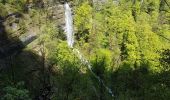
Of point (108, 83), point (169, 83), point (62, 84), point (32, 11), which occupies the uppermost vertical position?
point (169, 83)

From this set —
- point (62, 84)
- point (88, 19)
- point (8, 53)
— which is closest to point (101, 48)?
point (88, 19)

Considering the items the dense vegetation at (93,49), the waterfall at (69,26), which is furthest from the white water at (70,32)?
the dense vegetation at (93,49)

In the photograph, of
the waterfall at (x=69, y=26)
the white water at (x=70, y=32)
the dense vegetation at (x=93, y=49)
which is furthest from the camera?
the waterfall at (x=69, y=26)

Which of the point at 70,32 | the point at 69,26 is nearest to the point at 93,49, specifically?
the point at 70,32

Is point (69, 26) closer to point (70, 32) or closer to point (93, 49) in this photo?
point (70, 32)

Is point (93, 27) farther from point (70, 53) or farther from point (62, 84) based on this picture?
point (62, 84)

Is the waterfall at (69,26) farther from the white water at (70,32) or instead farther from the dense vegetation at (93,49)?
the dense vegetation at (93,49)

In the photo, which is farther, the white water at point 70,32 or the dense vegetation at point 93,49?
the white water at point 70,32

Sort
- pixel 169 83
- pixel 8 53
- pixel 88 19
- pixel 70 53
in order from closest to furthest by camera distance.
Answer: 1. pixel 169 83
2. pixel 8 53
3. pixel 70 53
4. pixel 88 19

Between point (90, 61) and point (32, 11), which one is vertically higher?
point (32, 11)
